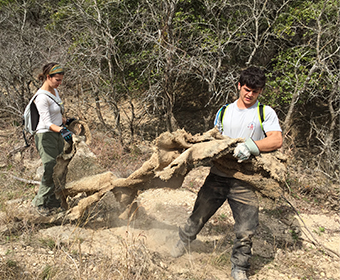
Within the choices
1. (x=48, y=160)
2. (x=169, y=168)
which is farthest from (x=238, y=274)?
(x=48, y=160)

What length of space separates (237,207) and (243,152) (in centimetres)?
66

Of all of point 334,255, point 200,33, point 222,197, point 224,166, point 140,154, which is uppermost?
point 200,33

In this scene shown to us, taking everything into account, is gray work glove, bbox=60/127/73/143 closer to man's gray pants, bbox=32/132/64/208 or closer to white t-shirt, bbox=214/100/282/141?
man's gray pants, bbox=32/132/64/208

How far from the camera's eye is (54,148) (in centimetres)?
317

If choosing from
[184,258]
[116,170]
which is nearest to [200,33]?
[116,170]

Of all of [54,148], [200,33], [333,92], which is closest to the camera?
[54,148]

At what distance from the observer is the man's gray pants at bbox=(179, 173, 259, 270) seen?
8.20 feet

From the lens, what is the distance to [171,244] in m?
3.28

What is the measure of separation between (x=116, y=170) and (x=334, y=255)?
4016mm

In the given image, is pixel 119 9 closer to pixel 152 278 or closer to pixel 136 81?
pixel 136 81

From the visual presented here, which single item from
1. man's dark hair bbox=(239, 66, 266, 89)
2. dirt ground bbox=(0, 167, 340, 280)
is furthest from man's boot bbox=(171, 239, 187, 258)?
man's dark hair bbox=(239, 66, 266, 89)

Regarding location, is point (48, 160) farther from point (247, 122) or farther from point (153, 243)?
point (247, 122)

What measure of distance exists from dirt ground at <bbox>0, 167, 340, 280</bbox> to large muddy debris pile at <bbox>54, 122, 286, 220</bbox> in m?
0.28

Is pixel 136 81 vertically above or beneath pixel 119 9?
beneath
